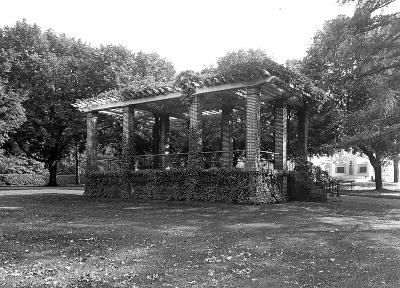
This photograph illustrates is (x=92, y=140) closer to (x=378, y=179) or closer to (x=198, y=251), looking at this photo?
(x=198, y=251)

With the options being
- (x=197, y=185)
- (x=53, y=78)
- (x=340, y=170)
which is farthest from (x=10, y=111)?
(x=340, y=170)

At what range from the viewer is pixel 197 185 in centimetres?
1617

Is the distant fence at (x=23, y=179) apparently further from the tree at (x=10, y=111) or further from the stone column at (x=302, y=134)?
the stone column at (x=302, y=134)

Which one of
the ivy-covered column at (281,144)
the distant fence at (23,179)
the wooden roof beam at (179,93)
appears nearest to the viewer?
the wooden roof beam at (179,93)

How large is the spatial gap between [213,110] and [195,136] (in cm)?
498

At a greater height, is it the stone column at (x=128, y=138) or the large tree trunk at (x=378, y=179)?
the stone column at (x=128, y=138)

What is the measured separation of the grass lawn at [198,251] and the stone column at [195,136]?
18.2 feet

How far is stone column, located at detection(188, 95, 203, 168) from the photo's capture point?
1630cm

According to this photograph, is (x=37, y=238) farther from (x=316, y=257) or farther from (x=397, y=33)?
(x=397, y=33)

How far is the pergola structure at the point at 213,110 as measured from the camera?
15.1m

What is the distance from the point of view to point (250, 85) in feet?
49.1

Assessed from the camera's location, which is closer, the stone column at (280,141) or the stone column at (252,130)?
the stone column at (252,130)

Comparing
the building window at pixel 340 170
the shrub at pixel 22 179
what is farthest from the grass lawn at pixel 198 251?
the building window at pixel 340 170

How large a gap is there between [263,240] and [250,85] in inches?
340
